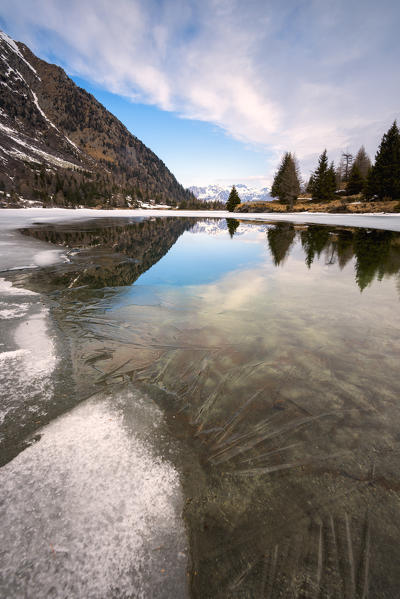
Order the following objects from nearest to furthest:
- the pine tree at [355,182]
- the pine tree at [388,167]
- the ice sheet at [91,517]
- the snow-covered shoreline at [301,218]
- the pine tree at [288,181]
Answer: the ice sheet at [91,517]
the snow-covered shoreline at [301,218]
the pine tree at [388,167]
the pine tree at [355,182]
the pine tree at [288,181]

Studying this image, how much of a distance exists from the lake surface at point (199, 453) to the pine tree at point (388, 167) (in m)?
49.3

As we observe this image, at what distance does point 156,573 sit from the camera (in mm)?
1654

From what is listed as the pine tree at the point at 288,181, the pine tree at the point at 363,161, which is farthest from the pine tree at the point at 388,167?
the pine tree at the point at 363,161

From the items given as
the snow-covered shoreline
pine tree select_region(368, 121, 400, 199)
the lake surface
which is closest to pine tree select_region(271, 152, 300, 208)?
the snow-covered shoreline

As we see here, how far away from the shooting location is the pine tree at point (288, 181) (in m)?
59.8

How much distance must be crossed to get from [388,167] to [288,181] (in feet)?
74.3

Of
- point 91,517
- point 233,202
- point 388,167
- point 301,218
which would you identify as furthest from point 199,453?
point 233,202

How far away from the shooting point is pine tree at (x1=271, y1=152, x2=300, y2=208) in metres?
59.8

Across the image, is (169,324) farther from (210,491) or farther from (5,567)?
(5,567)

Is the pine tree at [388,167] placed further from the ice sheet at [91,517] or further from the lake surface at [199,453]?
the ice sheet at [91,517]

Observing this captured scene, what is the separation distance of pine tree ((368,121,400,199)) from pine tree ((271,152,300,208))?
61.9ft

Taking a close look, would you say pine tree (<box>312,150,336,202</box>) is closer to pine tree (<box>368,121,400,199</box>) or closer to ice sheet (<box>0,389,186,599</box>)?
pine tree (<box>368,121,400,199</box>)

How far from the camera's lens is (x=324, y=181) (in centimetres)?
5491

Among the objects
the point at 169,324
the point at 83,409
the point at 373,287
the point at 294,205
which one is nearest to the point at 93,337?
the point at 169,324
